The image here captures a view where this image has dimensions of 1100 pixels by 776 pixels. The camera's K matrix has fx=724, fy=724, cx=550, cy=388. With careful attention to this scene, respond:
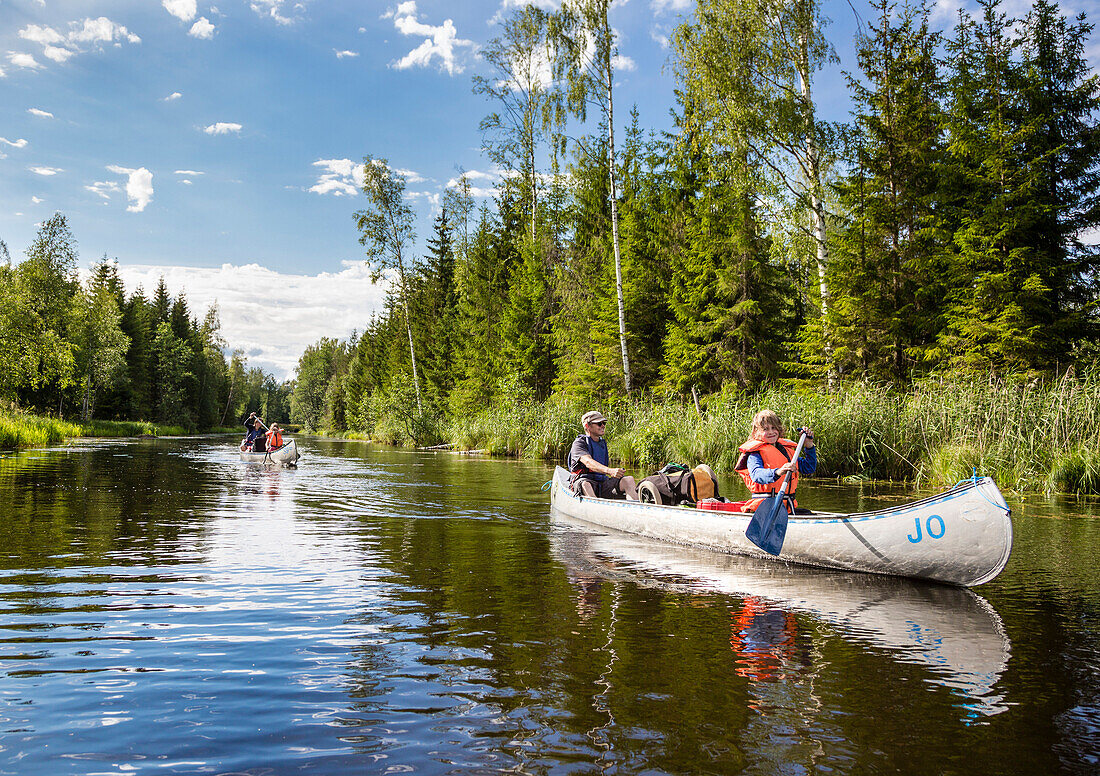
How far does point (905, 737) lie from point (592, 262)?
24.6 meters

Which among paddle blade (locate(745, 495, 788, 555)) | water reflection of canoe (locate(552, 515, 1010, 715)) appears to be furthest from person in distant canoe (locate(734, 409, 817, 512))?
water reflection of canoe (locate(552, 515, 1010, 715))

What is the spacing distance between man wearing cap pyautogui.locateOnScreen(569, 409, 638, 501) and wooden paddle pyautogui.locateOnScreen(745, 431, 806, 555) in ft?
9.65

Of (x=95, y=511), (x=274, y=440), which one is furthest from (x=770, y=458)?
(x=274, y=440)

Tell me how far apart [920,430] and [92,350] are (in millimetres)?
47142

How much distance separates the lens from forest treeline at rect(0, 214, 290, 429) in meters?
32.3

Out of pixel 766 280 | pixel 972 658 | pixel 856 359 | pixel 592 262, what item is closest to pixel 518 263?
pixel 592 262

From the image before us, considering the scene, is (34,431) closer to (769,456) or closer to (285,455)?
(285,455)

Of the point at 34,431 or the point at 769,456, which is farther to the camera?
the point at 34,431

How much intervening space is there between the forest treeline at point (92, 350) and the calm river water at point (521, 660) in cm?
2465

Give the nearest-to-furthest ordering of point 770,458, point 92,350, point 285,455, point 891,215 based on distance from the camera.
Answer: point 770,458
point 891,215
point 285,455
point 92,350

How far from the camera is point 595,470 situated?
→ 397 inches

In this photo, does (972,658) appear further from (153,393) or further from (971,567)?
(153,393)

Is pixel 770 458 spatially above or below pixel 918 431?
below

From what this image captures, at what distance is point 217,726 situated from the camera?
3.37 meters
